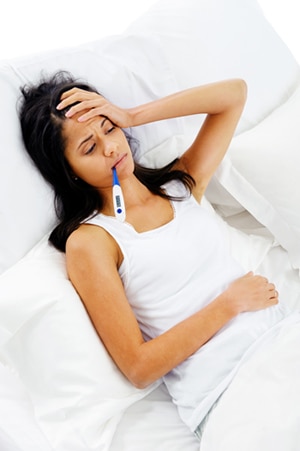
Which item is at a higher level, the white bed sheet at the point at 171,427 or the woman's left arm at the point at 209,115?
the woman's left arm at the point at 209,115

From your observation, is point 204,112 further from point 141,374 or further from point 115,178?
point 141,374

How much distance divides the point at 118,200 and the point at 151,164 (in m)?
0.28

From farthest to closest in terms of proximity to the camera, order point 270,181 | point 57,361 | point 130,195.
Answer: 1. point 270,181
2. point 130,195
3. point 57,361

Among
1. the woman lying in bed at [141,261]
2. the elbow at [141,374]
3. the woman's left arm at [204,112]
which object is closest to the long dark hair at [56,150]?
the woman lying in bed at [141,261]

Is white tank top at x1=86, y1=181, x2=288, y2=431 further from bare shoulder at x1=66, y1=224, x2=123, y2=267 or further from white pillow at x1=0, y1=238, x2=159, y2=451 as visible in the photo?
white pillow at x1=0, y1=238, x2=159, y2=451

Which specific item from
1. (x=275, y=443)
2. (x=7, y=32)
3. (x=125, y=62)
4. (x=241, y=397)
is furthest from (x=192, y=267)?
(x=7, y=32)

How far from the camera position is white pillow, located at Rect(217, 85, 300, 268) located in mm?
1641

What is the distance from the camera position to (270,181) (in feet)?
5.40

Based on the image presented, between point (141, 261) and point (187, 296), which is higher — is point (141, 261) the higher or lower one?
the higher one

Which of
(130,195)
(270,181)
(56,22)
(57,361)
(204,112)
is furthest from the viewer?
(56,22)

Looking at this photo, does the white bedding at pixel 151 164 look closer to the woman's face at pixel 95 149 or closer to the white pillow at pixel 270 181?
the white pillow at pixel 270 181

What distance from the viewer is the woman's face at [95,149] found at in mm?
1325

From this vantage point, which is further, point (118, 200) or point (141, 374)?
point (118, 200)

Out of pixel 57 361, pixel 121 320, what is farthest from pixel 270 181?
pixel 57 361
